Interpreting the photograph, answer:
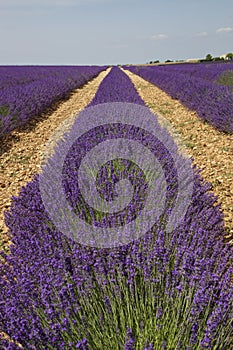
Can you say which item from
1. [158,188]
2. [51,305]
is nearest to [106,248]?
[51,305]

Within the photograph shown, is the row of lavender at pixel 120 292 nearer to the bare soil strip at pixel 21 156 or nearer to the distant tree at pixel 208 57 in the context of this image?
the bare soil strip at pixel 21 156

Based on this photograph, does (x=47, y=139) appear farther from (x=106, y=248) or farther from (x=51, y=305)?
(x=51, y=305)

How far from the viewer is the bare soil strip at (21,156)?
411 centimetres

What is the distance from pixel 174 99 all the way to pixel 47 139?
4708mm

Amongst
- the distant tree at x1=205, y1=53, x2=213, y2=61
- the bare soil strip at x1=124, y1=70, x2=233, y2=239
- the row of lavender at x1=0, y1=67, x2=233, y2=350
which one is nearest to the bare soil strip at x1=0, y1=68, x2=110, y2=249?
the row of lavender at x1=0, y1=67, x2=233, y2=350

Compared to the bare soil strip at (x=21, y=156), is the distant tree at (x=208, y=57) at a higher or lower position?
higher

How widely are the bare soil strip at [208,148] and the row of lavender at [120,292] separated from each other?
94cm

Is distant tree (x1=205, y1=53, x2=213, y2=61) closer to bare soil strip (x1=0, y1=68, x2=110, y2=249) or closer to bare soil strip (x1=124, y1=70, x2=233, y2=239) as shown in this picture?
bare soil strip (x1=124, y1=70, x2=233, y2=239)

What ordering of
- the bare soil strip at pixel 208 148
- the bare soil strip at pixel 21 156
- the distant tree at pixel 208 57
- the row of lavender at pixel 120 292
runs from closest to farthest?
the row of lavender at pixel 120 292 < the bare soil strip at pixel 208 148 < the bare soil strip at pixel 21 156 < the distant tree at pixel 208 57

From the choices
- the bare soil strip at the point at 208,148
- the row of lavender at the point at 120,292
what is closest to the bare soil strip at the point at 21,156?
the row of lavender at the point at 120,292

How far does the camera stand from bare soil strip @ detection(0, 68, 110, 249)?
162 inches

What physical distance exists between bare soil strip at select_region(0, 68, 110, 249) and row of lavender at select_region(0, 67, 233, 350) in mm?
1253

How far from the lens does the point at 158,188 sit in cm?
257

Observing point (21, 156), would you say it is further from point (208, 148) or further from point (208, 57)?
point (208, 57)
